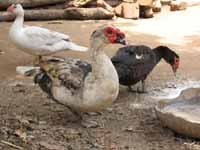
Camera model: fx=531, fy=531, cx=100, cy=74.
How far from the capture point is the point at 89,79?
465cm

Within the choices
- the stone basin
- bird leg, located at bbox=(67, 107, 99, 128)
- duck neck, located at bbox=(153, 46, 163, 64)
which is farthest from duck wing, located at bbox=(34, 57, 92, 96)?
duck neck, located at bbox=(153, 46, 163, 64)

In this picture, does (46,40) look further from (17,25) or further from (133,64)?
(133,64)

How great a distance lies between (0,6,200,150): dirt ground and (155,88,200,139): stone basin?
0.42 feet

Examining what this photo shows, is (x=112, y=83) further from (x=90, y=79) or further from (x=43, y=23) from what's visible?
(x=43, y=23)

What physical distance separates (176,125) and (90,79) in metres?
0.84

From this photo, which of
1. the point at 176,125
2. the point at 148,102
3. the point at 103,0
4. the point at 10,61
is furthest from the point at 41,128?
the point at 103,0

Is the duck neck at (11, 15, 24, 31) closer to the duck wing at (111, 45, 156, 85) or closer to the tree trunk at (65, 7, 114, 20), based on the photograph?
the duck wing at (111, 45, 156, 85)

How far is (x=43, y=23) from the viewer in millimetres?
10227

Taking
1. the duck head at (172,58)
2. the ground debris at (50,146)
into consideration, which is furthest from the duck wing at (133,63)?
the ground debris at (50,146)

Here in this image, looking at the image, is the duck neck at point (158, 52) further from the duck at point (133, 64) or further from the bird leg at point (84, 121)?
the bird leg at point (84, 121)

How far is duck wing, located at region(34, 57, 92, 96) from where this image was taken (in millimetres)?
4707

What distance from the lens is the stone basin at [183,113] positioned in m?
4.41

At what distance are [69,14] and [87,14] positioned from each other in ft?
1.19

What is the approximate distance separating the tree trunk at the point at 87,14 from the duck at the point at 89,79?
18.5 ft
